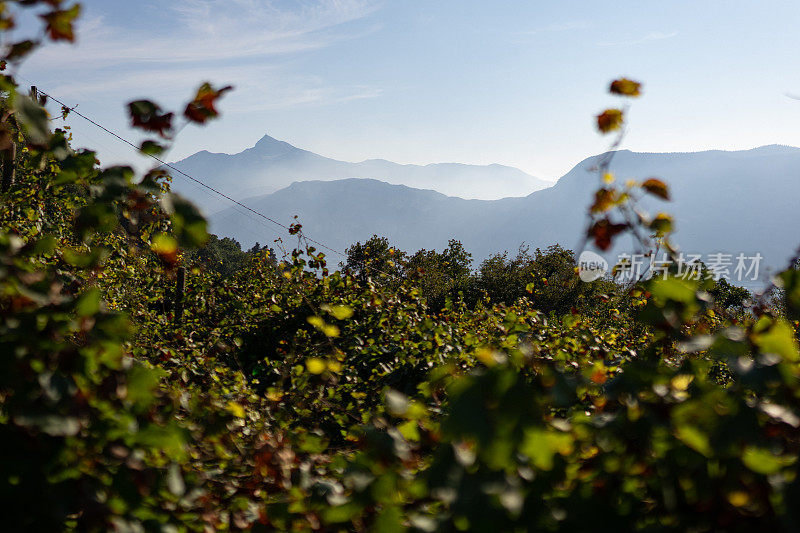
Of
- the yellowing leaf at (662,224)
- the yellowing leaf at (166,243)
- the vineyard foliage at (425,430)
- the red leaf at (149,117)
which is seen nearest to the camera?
the vineyard foliage at (425,430)

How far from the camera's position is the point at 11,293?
1175 mm

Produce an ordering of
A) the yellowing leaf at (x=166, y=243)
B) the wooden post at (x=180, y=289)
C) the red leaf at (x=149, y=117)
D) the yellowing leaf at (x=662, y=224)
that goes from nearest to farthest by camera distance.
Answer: the yellowing leaf at (x=166, y=243) → the red leaf at (x=149, y=117) → the yellowing leaf at (x=662, y=224) → the wooden post at (x=180, y=289)

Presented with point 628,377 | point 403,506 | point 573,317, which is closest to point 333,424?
point 573,317

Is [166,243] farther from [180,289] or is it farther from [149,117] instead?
[180,289]

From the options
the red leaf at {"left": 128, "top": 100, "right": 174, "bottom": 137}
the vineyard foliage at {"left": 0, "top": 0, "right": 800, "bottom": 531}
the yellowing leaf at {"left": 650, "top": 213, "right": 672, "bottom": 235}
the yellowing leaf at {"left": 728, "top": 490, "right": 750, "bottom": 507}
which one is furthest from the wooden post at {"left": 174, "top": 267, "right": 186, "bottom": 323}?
the yellowing leaf at {"left": 728, "top": 490, "right": 750, "bottom": 507}

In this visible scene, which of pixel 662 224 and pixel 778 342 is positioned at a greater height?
pixel 662 224

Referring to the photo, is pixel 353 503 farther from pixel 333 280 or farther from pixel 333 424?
pixel 333 280

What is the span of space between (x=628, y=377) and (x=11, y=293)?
141cm

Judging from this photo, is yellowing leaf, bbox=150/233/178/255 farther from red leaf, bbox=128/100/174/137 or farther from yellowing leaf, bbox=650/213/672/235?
yellowing leaf, bbox=650/213/672/235

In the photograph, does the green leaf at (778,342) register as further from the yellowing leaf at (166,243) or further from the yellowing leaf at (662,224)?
the yellowing leaf at (166,243)

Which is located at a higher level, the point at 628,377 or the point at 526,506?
the point at 628,377

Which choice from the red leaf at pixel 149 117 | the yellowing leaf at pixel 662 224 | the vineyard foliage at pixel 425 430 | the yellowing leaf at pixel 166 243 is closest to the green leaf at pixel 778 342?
the vineyard foliage at pixel 425 430

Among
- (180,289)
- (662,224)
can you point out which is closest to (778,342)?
(662,224)

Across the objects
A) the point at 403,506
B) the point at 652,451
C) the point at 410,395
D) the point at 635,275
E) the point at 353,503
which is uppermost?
the point at 635,275
